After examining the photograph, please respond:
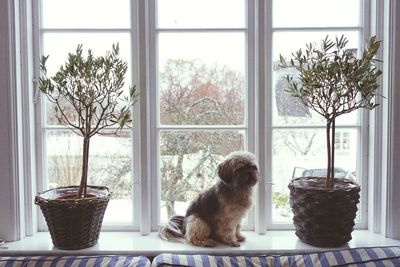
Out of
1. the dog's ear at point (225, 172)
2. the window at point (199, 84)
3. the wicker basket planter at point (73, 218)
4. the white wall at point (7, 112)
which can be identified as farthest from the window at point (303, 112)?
the white wall at point (7, 112)

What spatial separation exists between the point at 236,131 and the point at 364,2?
943mm

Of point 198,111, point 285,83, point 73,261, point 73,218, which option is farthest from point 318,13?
point 73,261

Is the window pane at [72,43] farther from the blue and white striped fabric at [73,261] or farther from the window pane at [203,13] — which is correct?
the blue and white striped fabric at [73,261]

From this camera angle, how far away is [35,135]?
2322mm

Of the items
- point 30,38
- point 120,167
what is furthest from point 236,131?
point 30,38

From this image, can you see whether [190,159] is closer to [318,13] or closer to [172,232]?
[172,232]

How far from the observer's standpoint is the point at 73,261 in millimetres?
1845

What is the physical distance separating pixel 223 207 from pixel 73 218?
0.69 metres

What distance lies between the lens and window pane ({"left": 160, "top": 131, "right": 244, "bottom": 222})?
2.34 m

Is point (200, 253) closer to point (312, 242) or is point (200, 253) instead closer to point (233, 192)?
point (233, 192)

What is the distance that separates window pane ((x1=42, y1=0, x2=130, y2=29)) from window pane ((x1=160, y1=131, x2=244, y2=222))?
665 mm

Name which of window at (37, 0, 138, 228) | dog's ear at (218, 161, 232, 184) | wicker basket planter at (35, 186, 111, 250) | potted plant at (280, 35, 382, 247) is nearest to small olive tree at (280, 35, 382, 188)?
potted plant at (280, 35, 382, 247)

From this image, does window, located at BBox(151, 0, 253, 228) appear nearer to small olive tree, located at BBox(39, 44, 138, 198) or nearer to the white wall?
small olive tree, located at BBox(39, 44, 138, 198)

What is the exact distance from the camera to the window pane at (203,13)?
232 centimetres
